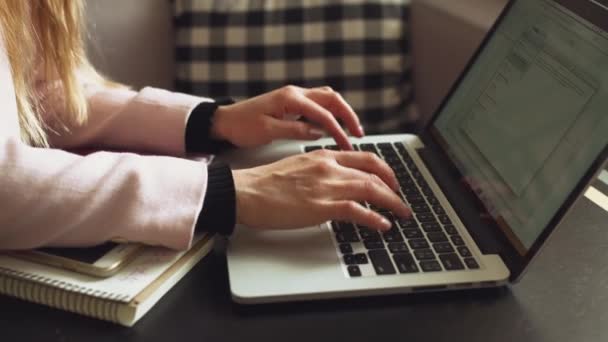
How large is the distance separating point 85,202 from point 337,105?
1.19 feet

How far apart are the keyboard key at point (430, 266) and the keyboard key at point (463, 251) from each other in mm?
33

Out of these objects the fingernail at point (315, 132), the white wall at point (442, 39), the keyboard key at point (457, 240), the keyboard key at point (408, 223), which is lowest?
the fingernail at point (315, 132)

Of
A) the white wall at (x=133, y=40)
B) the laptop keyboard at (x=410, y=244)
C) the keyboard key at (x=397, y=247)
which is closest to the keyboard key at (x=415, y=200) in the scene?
the laptop keyboard at (x=410, y=244)

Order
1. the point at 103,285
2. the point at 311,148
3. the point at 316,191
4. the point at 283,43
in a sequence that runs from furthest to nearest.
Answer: the point at 283,43, the point at 311,148, the point at 316,191, the point at 103,285

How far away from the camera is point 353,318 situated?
0.60 m

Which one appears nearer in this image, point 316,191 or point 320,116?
point 316,191

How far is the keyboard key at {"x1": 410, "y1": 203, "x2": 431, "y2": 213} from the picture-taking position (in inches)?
29.5

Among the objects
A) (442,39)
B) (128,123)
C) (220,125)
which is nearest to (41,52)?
(128,123)

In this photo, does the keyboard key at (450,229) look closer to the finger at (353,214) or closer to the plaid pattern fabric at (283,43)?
the finger at (353,214)

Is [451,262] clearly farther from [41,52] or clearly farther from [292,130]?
[41,52]

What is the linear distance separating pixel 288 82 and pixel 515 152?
0.62m

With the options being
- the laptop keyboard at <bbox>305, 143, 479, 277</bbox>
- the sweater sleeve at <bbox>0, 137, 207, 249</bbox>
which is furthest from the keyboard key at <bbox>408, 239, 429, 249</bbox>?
the sweater sleeve at <bbox>0, 137, 207, 249</bbox>

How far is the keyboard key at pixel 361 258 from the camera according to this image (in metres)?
0.65

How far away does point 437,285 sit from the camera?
0.62 m
